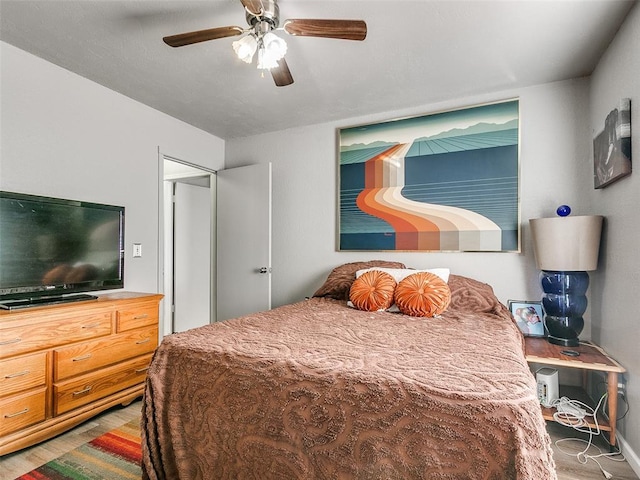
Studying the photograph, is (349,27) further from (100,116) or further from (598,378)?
(598,378)

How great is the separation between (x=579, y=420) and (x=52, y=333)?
10.3 ft

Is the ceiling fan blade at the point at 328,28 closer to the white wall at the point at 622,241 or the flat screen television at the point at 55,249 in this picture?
the white wall at the point at 622,241

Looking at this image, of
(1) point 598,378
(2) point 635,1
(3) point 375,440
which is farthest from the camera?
(1) point 598,378

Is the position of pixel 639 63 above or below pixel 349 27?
below

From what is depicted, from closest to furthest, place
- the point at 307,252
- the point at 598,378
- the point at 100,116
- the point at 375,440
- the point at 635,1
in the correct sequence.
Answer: the point at 375,440 < the point at 635,1 < the point at 598,378 < the point at 100,116 < the point at 307,252

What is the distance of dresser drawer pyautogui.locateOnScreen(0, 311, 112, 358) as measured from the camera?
1814mm

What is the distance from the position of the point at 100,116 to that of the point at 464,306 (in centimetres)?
318

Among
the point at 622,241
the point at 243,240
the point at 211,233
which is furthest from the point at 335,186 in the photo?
the point at 622,241

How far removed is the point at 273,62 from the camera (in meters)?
1.79

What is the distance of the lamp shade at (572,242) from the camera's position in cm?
212

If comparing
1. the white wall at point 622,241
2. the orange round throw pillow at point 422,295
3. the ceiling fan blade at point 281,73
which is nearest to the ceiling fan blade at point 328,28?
the ceiling fan blade at point 281,73

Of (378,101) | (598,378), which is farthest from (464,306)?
(378,101)

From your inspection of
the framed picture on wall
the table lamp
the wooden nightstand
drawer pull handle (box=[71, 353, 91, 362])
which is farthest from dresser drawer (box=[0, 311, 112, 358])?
the framed picture on wall

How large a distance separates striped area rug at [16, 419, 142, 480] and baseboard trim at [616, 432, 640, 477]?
8.12ft
